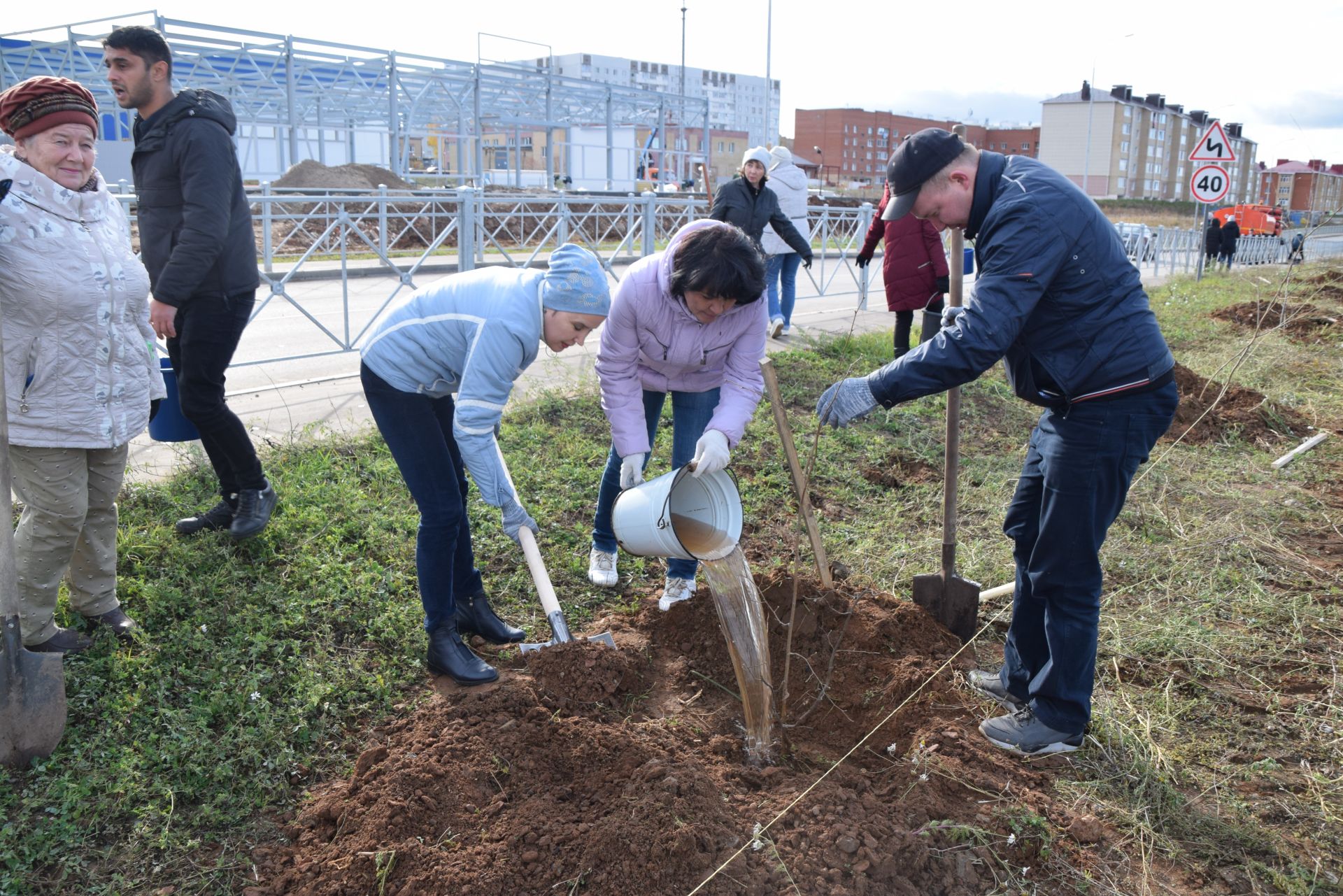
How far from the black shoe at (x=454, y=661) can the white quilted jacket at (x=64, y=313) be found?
3.89ft

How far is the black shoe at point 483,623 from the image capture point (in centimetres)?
335

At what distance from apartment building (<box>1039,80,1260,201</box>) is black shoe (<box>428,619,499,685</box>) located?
68151 mm

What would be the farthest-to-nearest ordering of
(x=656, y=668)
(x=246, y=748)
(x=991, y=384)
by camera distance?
(x=991, y=384) → (x=656, y=668) → (x=246, y=748)

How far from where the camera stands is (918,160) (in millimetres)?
2568

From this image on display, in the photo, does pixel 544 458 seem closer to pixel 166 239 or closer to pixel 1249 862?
pixel 166 239

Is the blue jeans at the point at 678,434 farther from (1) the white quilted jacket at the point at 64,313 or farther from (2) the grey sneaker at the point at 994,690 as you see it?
(1) the white quilted jacket at the point at 64,313

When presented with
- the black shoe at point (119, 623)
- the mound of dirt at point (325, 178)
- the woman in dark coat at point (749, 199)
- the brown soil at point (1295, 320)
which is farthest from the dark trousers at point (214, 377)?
the mound of dirt at point (325, 178)

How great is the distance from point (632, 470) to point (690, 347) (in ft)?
1.54

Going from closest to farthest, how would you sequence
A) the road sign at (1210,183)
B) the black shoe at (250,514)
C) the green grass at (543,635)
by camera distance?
1. the green grass at (543,635)
2. the black shoe at (250,514)
3. the road sign at (1210,183)

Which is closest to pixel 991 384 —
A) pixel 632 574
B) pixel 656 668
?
pixel 632 574

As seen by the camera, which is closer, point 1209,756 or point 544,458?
point 1209,756

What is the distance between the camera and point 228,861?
90.9 inches

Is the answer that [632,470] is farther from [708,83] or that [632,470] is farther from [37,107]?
[708,83]

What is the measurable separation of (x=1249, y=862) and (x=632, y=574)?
238 centimetres
